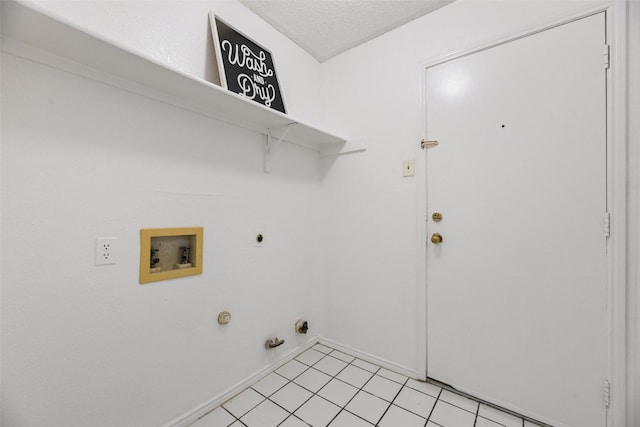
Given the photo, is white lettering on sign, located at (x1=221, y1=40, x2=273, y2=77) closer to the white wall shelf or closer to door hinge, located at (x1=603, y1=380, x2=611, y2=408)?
the white wall shelf

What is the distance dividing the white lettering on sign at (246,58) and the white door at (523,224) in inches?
44.1

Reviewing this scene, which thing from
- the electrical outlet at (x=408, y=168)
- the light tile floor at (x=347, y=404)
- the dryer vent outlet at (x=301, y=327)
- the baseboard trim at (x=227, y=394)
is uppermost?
the electrical outlet at (x=408, y=168)

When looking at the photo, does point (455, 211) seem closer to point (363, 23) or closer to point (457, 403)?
point (457, 403)

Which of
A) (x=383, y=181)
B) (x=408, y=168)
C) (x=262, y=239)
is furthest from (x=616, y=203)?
(x=262, y=239)

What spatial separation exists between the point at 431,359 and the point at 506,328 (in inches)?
19.9

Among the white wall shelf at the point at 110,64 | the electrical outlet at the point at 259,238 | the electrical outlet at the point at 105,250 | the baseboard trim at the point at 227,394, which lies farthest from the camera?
the electrical outlet at the point at 259,238

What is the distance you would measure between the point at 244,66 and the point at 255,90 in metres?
0.15

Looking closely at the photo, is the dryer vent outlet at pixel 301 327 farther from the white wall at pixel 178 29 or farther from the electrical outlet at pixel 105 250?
the white wall at pixel 178 29

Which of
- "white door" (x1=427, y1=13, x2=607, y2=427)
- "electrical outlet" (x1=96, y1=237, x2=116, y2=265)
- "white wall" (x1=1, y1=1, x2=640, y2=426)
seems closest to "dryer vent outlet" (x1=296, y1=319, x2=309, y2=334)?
"white wall" (x1=1, y1=1, x2=640, y2=426)

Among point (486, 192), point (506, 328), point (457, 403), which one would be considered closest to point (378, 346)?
point (457, 403)

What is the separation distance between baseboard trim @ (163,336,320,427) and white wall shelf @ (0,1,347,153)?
1.61 meters

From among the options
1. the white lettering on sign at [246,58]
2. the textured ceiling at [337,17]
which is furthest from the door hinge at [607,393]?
the white lettering on sign at [246,58]

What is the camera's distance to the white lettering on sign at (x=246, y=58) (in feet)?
4.84

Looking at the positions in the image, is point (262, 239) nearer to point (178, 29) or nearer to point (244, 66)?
point (244, 66)
